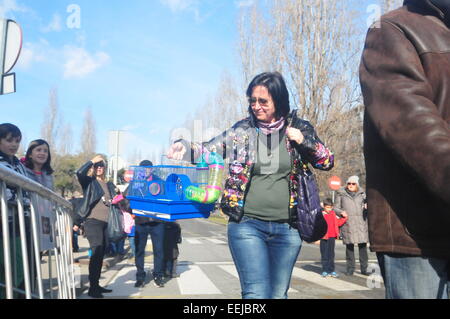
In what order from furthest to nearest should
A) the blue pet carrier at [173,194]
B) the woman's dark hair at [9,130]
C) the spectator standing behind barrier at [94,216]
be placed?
the spectator standing behind barrier at [94,216] < the woman's dark hair at [9,130] < the blue pet carrier at [173,194]

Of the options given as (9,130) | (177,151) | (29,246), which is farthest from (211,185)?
(9,130)

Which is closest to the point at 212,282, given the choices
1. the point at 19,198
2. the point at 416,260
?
the point at 19,198

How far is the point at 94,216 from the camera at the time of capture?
551 cm

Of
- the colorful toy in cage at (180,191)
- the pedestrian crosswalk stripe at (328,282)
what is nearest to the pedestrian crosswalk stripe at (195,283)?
the pedestrian crosswalk stripe at (328,282)

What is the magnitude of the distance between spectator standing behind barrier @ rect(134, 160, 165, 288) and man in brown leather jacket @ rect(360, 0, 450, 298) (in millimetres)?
4889

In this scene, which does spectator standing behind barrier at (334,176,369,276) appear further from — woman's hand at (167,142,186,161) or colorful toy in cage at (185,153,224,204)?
woman's hand at (167,142,186,161)

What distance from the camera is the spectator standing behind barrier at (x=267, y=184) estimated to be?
2.46m

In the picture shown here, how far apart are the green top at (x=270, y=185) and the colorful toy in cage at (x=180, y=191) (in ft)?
1.17

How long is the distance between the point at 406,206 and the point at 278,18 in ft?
68.6

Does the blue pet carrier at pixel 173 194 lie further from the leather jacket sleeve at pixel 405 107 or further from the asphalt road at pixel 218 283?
the asphalt road at pixel 218 283

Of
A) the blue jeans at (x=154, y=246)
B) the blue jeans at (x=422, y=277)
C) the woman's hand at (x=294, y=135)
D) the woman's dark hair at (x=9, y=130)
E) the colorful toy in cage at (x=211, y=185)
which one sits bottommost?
the blue jeans at (x=154, y=246)

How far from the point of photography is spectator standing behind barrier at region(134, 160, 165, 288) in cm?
616

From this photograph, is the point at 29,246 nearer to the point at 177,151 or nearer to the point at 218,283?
the point at 177,151

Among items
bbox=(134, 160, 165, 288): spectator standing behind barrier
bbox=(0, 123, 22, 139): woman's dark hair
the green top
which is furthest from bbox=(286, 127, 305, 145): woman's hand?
bbox=(134, 160, 165, 288): spectator standing behind barrier
